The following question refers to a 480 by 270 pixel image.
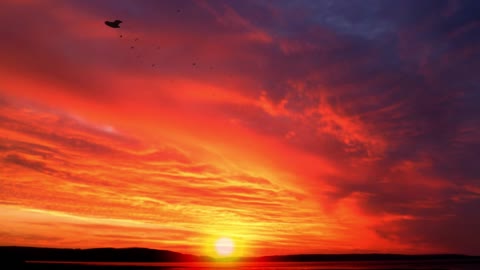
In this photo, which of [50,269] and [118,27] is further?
[50,269]

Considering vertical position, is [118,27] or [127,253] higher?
[118,27]

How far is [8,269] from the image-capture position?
2788 inches

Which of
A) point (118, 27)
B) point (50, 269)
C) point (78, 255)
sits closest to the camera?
point (118, 27)

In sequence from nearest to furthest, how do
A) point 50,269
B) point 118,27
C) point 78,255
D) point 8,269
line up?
1. point 118,27
2. point 8,269
3. point 50,269
4. point 78,255

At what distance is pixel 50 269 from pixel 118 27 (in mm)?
60669

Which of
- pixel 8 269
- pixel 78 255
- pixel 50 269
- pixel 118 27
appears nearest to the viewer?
pixel 118 27

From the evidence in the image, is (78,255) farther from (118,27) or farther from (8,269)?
(118,27)

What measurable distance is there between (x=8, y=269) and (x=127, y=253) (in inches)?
5267

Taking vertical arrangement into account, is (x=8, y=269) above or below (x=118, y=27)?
below

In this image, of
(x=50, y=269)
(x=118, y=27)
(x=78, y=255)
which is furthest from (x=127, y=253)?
(x=118, y=27)

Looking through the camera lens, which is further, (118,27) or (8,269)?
(8,269)

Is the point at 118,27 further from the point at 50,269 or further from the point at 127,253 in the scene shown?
the point at 127,253

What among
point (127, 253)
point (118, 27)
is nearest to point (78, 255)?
point (127, 253)

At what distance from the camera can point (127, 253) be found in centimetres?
19962
